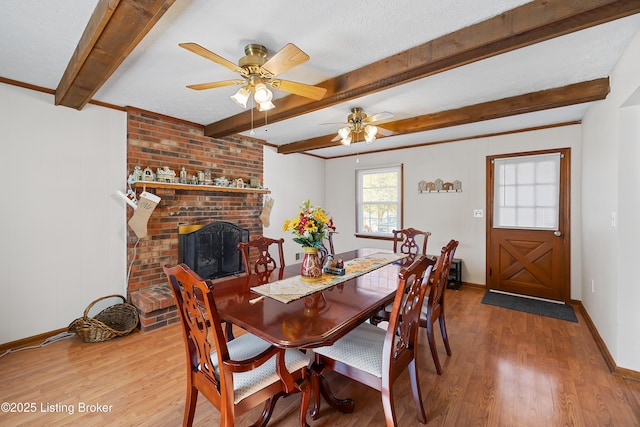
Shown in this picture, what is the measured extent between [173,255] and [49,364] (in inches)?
55.0

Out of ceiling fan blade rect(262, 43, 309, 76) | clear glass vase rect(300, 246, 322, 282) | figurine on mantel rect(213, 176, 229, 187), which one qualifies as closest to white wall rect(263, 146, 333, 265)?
figurine on mantel rect(213, 176, 229, 187)

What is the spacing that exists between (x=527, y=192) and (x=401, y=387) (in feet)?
10.8

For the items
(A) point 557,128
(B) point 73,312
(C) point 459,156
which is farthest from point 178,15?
(A) point 557,128

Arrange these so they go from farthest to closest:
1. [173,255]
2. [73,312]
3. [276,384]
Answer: [173,255] → [73,312] → [276,384]

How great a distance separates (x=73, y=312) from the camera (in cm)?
279

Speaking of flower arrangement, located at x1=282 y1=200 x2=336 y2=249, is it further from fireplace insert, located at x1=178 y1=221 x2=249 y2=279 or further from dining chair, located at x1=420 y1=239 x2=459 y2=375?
fireplace insert, located at x1=178 y1=221 x2=249 y2=279

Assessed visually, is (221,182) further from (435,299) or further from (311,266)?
(435,299)

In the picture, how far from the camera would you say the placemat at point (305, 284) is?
1.73 meters

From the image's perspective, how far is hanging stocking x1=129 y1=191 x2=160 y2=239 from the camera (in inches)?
117

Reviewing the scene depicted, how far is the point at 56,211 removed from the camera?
2.67 m

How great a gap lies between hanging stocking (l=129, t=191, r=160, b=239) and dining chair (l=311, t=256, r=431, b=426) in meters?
2.45

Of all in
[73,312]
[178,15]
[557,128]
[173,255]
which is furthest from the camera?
Result: [557,128]

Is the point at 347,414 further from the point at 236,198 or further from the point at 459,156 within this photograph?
the point at 459,156

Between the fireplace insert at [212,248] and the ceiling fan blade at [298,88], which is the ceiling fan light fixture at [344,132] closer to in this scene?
the ceiling fan blade at [298,88]
